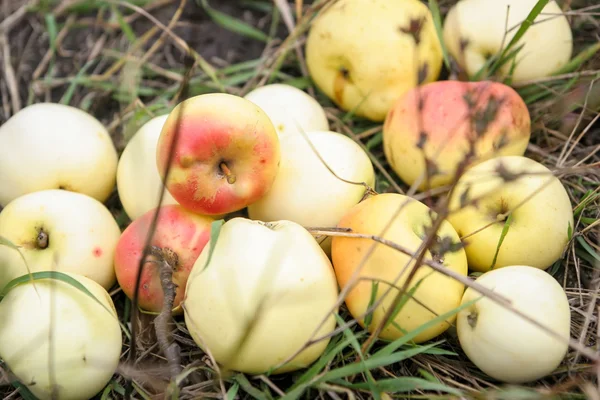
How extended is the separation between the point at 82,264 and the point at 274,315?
592mm

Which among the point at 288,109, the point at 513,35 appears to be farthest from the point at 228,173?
the point at 513,35

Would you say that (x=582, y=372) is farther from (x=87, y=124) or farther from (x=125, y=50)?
(x=125, y=50)

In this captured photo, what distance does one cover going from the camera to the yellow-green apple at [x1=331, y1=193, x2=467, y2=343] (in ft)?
4.51

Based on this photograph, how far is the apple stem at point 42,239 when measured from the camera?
155 cm

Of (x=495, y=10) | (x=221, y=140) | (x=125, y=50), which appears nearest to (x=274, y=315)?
(x=221, y=140)

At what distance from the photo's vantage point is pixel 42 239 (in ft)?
5.10

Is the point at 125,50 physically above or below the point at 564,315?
above

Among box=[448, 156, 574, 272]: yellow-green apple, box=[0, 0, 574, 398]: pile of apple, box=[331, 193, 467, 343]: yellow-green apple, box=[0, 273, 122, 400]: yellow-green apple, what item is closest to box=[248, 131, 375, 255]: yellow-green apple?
box=[0, 0, 574, 398]: pile of apple

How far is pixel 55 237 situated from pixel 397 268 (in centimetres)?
87

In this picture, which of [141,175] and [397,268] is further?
[141,175]

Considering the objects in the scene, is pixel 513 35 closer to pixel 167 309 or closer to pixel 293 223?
pixel 293 223

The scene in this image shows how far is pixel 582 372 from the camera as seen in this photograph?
4.48ft

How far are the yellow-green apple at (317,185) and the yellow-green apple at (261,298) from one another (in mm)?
187

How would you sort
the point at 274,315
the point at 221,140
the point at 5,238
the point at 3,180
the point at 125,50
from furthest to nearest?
the point at 125,50 < the point at 3,180 < the point at 5,238 < the point at 221,140 < the point at 274,315
